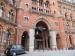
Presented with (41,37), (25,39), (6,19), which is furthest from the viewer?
(41,37)

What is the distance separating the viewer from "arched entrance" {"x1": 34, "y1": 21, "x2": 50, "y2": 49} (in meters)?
41.1

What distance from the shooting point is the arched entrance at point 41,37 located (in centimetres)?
4113

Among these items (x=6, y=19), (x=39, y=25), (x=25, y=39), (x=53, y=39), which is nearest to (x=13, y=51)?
(x=6, y=19)

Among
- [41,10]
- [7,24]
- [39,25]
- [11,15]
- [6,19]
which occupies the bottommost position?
[7,24]

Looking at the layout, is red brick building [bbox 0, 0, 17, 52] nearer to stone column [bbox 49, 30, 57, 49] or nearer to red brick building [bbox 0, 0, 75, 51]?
red brick building [bbox 0, 0, 75, 51]

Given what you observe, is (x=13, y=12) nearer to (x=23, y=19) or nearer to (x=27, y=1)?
(x=23, y=19)

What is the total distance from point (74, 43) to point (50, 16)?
569 inches

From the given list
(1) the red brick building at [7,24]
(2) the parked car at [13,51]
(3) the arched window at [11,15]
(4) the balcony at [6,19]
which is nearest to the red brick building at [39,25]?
(1) the red brick building at [7,24]

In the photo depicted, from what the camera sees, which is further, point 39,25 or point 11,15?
point 39,25

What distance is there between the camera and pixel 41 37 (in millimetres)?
43062

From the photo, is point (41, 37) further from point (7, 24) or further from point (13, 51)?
point (13, 51)

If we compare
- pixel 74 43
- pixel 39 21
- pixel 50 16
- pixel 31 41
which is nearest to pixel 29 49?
pixel 31 41

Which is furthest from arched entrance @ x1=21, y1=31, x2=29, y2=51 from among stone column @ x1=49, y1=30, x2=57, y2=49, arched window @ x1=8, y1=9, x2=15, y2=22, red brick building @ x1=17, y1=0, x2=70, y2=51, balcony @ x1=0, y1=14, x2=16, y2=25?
stone column @ x1=49, y1=30, x2=57, y2=49

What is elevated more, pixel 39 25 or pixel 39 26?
pixel 39 25
